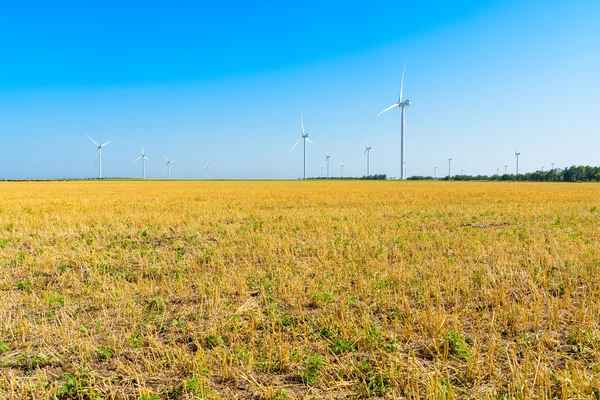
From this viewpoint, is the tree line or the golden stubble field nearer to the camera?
the golden stubble field

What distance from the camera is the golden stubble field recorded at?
4277mm

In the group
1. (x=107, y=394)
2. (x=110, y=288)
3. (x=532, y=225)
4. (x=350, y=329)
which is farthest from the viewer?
(x=532, y=225)

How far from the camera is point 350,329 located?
5574mm

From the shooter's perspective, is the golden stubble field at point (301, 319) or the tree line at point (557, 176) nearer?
the golden stubble field at point (301, 319)

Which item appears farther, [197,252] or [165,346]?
[197,252]

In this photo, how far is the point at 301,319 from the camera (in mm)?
6156

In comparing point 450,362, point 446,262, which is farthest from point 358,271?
point 450,362

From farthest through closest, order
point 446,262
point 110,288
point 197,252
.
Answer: point 197,252 → point 446,262 → point 110,288

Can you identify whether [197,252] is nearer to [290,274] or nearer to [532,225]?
[290,274]

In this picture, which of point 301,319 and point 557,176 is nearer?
point 301,319

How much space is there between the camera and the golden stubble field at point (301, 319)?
428 cm

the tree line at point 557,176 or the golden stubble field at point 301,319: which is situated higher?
the tree line at point 557,176

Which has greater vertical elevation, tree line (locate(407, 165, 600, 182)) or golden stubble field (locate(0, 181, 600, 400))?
tree line (locate(407, 165, 600, 182))

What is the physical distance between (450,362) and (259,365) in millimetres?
2620
